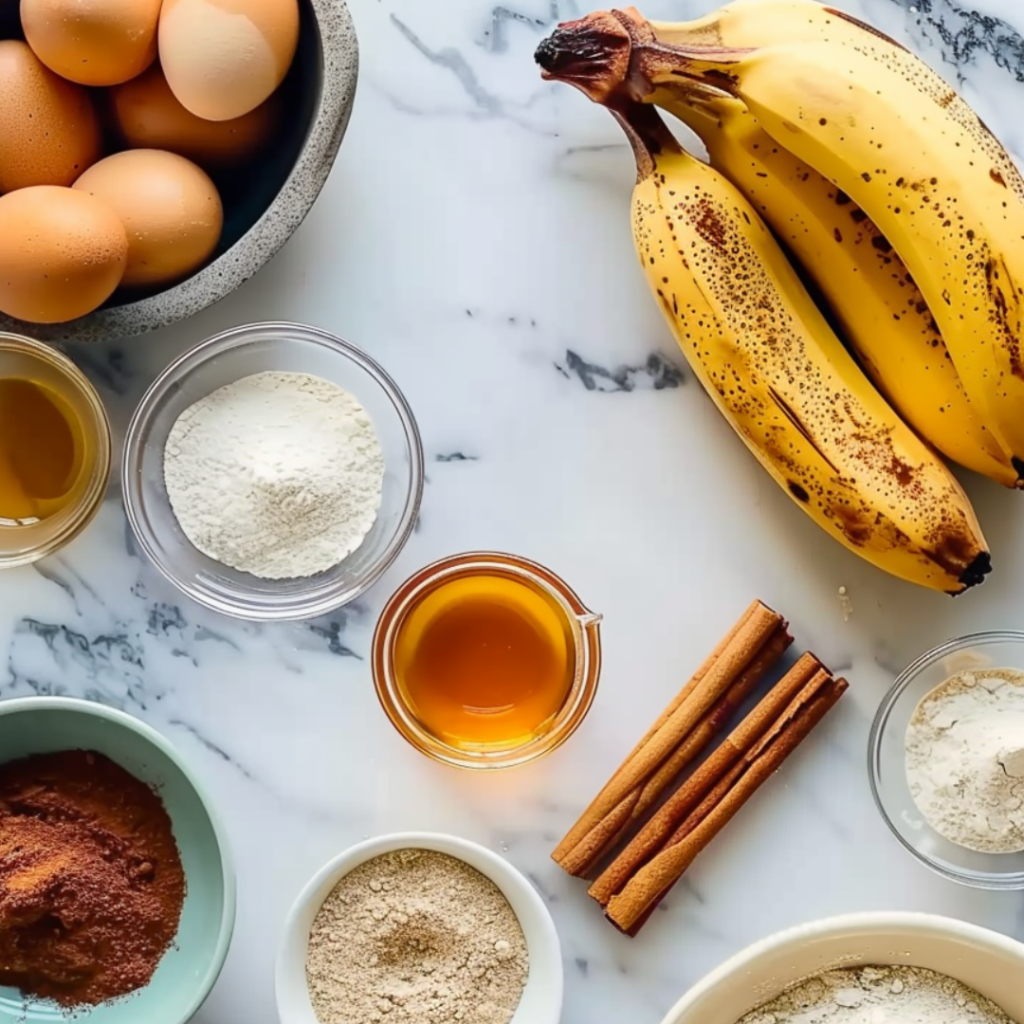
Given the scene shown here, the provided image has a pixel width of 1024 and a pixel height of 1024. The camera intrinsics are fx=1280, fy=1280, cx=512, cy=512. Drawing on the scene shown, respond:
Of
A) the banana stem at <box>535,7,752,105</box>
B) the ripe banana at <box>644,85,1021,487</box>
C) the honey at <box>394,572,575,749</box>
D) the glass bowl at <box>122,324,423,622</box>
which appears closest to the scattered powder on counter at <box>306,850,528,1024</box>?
the honey at <box>394,572,575,749</box>

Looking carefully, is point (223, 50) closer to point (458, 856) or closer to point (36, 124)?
point (36, 124)

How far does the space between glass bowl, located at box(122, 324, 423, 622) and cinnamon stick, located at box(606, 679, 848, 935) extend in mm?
365

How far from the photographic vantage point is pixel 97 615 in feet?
3.95

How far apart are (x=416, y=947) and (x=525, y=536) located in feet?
1.26

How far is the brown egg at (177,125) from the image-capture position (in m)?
1.08

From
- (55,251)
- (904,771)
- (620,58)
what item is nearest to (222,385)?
(55,251)

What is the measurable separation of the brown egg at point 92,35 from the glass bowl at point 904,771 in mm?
853

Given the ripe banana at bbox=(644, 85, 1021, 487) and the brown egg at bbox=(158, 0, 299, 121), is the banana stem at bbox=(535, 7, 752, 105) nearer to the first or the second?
the ripe banana at bbox=(644, 85, 1021, 487)

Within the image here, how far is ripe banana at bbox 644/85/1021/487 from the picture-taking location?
108cm

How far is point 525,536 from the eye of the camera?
120cm

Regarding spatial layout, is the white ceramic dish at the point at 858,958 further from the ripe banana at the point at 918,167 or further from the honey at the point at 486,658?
the ripe banana at the point at 918,167

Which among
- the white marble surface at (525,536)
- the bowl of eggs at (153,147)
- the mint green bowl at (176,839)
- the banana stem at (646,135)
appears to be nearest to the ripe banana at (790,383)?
the banana stem at (646,135)

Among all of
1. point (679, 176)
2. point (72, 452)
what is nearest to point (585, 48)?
point (679, 176)

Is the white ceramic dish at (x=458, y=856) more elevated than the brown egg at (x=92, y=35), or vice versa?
the brown egg at (x=92, y=35)
